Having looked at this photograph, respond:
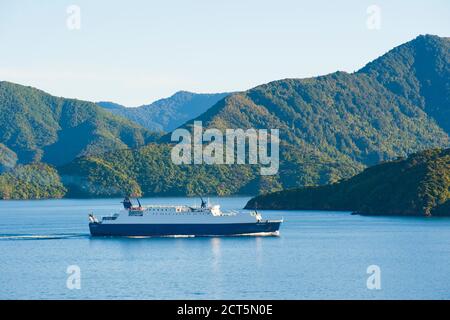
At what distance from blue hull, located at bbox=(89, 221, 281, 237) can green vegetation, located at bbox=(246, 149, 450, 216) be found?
58822 mm

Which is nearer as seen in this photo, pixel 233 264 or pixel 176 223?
pixel 233 264

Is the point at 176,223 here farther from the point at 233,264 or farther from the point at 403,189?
the point at 403,189

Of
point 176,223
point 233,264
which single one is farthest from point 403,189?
point 233,264

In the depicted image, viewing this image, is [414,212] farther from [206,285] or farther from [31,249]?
[206,285]

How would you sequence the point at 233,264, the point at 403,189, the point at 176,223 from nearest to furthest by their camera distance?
1. the point at 233,264
2. the point at 176,223
3. the point at 403,189

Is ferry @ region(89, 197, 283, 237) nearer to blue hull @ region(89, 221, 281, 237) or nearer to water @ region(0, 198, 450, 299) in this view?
blue hull @ region(89, 221, 281, 237)

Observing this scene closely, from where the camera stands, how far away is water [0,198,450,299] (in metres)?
69.8

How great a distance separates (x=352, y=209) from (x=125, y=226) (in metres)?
83.5

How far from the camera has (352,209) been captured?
189625 millimetres

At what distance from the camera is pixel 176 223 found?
116m

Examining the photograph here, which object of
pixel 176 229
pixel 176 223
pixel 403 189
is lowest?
pixel 176 229

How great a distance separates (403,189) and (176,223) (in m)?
70.2
